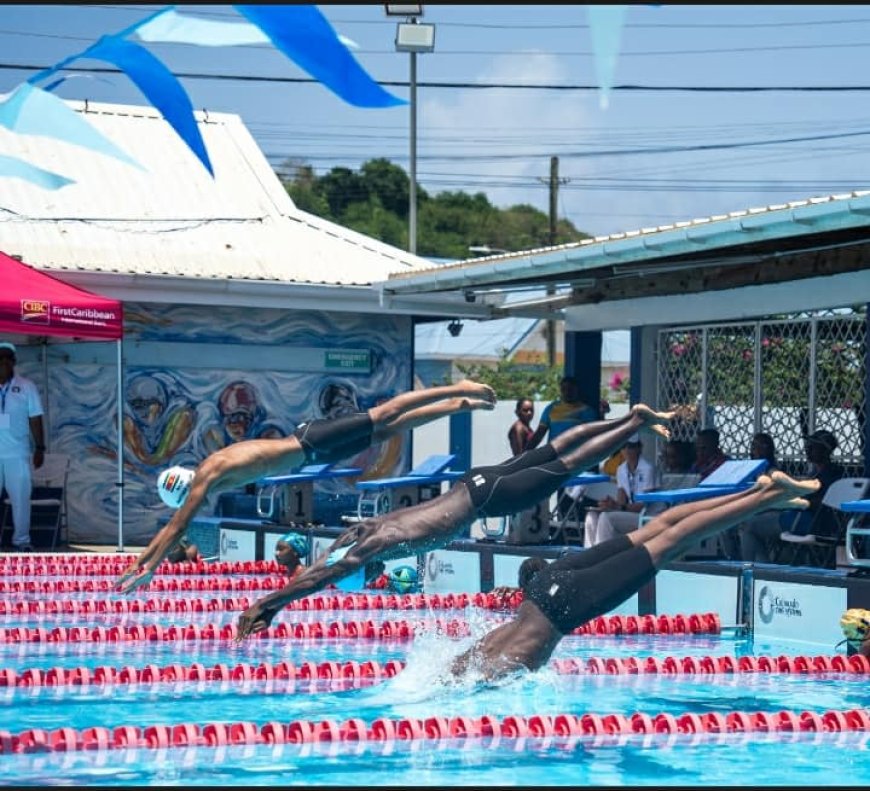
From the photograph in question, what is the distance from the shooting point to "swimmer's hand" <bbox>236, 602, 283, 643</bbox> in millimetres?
7121

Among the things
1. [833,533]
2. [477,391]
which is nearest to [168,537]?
[477,391]

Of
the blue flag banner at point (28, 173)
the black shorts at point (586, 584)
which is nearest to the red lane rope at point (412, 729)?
the black shorts at point (586, 584)

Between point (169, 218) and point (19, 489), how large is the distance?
5.10m

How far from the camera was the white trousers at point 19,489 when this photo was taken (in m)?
15.0

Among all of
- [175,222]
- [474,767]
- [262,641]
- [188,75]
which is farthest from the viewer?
[188,75]

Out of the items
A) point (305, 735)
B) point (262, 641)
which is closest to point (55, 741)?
point (305, 735)

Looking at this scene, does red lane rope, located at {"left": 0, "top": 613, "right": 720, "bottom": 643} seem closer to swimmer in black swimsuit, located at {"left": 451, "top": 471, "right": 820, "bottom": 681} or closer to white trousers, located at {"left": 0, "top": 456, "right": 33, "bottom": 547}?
swimmer in black swimsuit, located at {"left": 451, "top": 471, "right": 820, "bottom": 681}

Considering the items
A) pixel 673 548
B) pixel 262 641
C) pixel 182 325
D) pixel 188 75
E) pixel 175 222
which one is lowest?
pixel 262 641

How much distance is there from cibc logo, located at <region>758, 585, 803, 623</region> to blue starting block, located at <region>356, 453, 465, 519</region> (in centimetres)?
439

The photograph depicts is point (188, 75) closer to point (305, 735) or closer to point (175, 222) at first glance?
point (175, 222)

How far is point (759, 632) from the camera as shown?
1035 centimetres

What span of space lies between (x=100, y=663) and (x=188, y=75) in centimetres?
1794

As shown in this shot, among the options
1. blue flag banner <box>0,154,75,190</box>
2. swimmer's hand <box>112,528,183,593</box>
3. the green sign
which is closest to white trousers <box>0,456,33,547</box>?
the green sign

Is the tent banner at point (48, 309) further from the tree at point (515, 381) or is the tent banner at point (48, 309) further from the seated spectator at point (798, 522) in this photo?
the tree at point (515, 381)
